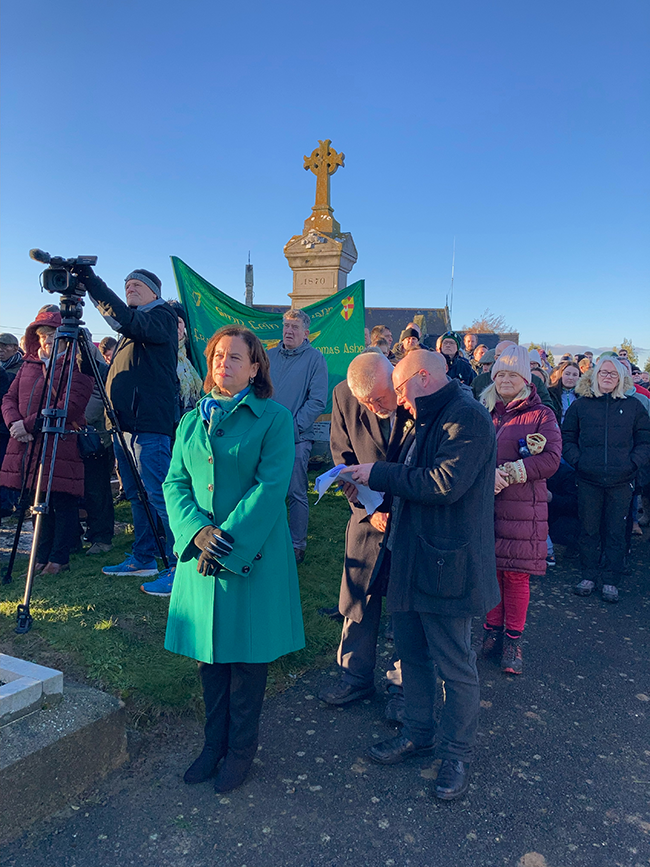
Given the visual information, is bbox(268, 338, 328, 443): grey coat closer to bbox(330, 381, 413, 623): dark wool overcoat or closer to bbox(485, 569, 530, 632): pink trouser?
bbox(330, 381, 413, 623): dark wool overcoat

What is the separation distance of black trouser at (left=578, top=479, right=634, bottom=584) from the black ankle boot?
407cm

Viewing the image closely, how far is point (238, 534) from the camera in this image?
2.58 metres

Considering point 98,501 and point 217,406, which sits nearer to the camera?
point 217,406

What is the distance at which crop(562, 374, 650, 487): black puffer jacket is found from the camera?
5.58 m

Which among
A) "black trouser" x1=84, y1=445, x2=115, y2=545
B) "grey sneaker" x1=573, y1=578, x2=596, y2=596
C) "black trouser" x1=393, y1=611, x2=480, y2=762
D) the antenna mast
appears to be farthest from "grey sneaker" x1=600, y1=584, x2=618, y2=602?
the antenna mast

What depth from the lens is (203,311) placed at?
7145 millimetres

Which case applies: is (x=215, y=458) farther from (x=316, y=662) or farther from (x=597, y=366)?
(x=597, y=366)

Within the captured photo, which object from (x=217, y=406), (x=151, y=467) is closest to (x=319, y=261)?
(x=151, y=467)

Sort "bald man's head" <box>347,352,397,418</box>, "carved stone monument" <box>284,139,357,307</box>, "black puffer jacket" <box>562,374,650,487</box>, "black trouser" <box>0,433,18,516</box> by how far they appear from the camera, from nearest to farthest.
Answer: "bald man's head" <box>347,352,397,418</box> < "black puffer jacket" <box>562,374,650,487</box> < "black trouser" <box>0,433,18,516</box> < "carved stone monument" <box>284,139,357,307</box>

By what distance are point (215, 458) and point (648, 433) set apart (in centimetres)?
446

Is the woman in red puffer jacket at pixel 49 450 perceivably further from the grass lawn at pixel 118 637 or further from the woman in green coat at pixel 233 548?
the woman in green coat at pixel 233 548

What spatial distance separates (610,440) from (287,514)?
3.38 m

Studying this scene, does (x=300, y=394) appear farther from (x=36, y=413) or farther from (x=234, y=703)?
(x=234, y=703)

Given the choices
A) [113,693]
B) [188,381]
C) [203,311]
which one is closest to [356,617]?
[113,693]
